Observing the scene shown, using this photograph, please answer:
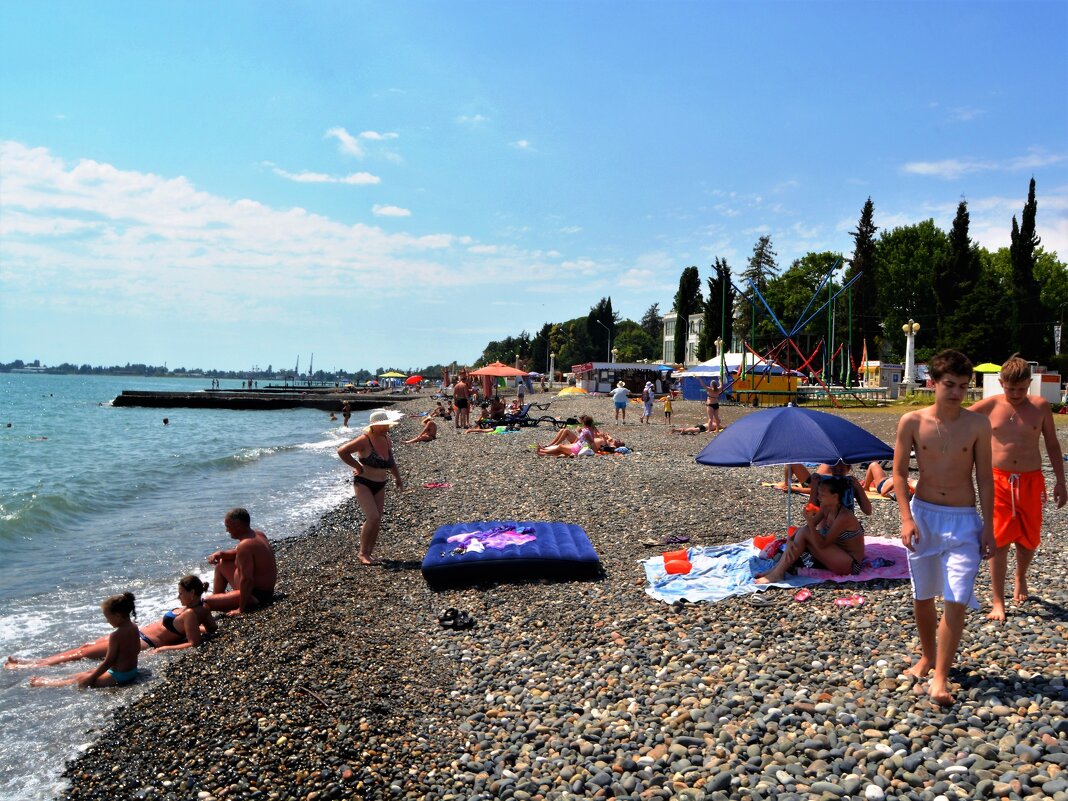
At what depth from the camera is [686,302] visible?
262ft

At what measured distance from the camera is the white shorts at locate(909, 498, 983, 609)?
3.83 meters

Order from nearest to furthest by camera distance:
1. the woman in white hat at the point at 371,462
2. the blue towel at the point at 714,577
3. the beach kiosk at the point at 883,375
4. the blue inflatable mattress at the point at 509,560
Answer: the blue towel at the point at 714,577 < the blue inflatable mattress at the point at 509,560 < the woman in white hat at the point at 371,462 < the beach kiosk at the point at 883,375

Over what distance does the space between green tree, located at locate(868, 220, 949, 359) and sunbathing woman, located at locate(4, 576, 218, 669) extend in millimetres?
63211

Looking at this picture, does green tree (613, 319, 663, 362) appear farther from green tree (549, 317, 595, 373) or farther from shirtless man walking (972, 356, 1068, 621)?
shirtless man walking (972, 356, 1068, 621)

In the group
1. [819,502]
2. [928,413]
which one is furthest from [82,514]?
[928,413]

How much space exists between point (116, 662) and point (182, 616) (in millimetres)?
732

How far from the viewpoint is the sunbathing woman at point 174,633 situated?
6.44 meters

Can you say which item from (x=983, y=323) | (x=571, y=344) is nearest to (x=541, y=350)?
(x=571, y=344)

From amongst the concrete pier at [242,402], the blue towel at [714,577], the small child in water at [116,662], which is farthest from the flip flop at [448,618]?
the concrete pier at [242,402]

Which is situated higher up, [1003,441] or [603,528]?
[1003,441]

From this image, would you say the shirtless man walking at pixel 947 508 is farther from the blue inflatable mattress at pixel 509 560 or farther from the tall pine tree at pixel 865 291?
the tall pine tree at pixel 865 291

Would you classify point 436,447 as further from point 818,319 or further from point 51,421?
point 818,319

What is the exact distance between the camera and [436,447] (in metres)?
22.9

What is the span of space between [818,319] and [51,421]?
59354 millimetres
